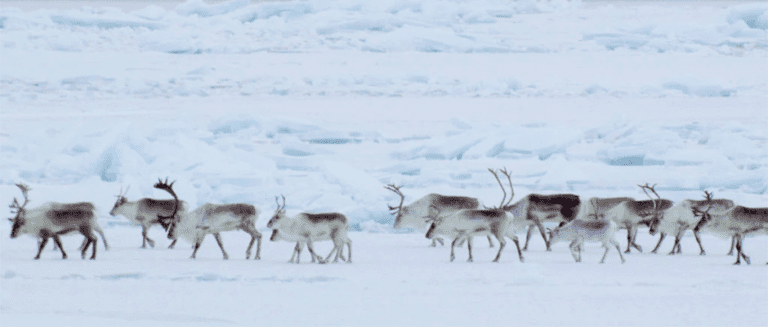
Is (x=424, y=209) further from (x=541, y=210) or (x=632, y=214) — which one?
(x=632, y=214)

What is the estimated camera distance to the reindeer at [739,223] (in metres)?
7.83

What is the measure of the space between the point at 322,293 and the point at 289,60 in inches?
745

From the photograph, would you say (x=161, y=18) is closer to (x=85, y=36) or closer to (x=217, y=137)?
(x=85, y=36)

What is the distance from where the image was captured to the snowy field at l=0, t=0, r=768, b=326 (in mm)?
6121

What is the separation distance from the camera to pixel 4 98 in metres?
20.3

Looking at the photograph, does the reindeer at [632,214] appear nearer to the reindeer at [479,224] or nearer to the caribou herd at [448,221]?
the caribou herd at [448,221]

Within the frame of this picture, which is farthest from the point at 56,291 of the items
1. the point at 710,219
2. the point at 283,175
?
the point at 283,175

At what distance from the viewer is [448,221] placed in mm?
7867

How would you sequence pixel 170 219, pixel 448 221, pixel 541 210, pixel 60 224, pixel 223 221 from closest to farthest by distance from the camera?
pixel 60 224 → pixel 448 221 → pixel 223 221 → pixel 170 219 → pixel 541 210

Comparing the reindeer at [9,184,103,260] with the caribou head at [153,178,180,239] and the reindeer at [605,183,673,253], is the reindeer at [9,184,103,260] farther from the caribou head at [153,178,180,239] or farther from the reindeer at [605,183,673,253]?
the reindeer at [605,183,673,253]

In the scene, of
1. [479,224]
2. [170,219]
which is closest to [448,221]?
[479,224]

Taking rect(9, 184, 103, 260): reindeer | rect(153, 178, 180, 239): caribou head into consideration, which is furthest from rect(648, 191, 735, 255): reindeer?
rect(9, 184, 103, 260): reindeer

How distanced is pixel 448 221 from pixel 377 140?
8.59 meters

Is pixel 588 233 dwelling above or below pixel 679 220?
below
